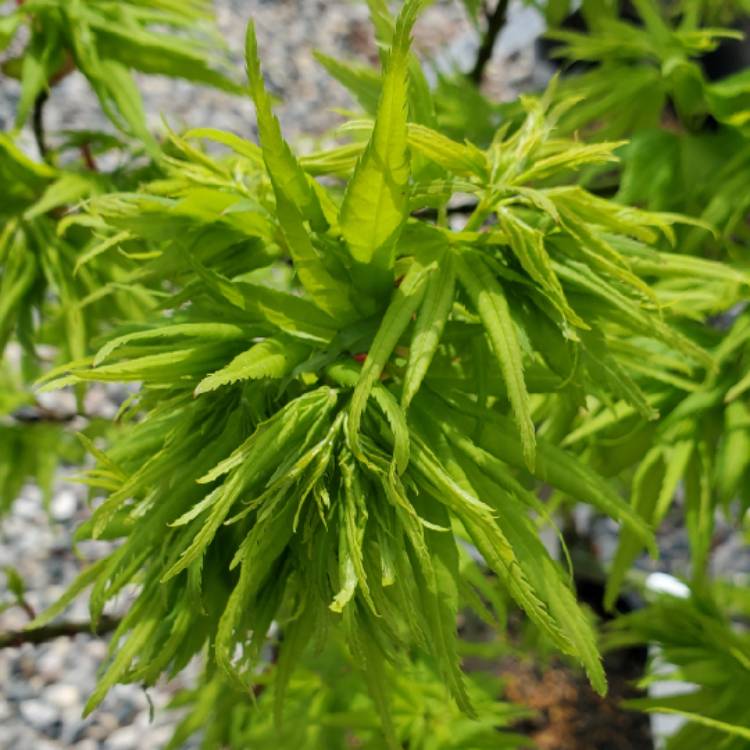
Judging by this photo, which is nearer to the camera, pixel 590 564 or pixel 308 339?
pixel 308 339

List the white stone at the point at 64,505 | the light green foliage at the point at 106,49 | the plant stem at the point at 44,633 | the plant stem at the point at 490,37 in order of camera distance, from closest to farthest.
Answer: the light green foliage at the point at 106,49
the plant stem at the point at 44,633
the plant stem at the point at 490,37
the white stone at the point at 64,505

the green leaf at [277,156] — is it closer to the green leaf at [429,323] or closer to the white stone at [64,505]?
the green leaf at [429,323]

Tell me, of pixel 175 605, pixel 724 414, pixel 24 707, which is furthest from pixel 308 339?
pixel 24 707

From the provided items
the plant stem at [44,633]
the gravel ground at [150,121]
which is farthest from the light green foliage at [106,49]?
the plant stem at [44,633]

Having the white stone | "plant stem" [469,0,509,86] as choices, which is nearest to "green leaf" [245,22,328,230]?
"plant stem" [469,0,509,86]

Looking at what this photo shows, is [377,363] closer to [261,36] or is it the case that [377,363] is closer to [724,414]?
[724,414]

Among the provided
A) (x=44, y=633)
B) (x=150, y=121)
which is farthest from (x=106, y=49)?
(x=150, y=121)
